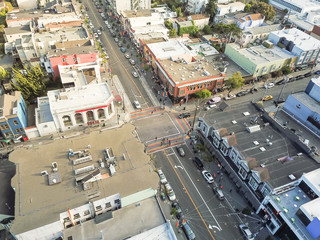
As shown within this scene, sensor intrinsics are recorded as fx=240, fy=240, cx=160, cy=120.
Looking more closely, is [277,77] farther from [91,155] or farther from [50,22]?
[50,22]

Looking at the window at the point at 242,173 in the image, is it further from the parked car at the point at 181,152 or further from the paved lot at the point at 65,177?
the paved lot at the point at 65,177

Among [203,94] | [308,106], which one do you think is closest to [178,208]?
[203,94]

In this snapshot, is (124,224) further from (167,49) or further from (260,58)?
(260,58)

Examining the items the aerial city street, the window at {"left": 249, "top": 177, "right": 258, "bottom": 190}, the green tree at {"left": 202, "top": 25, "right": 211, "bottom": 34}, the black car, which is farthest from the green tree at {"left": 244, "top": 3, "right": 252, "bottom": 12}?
the window at {"left": 249, "top": 177, "right": 258, "bottom": 190}

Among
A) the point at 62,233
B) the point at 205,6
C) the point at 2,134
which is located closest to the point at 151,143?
the point at 62,233

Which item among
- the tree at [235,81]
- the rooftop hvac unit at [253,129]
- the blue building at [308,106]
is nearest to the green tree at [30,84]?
the tree at [235,81]
